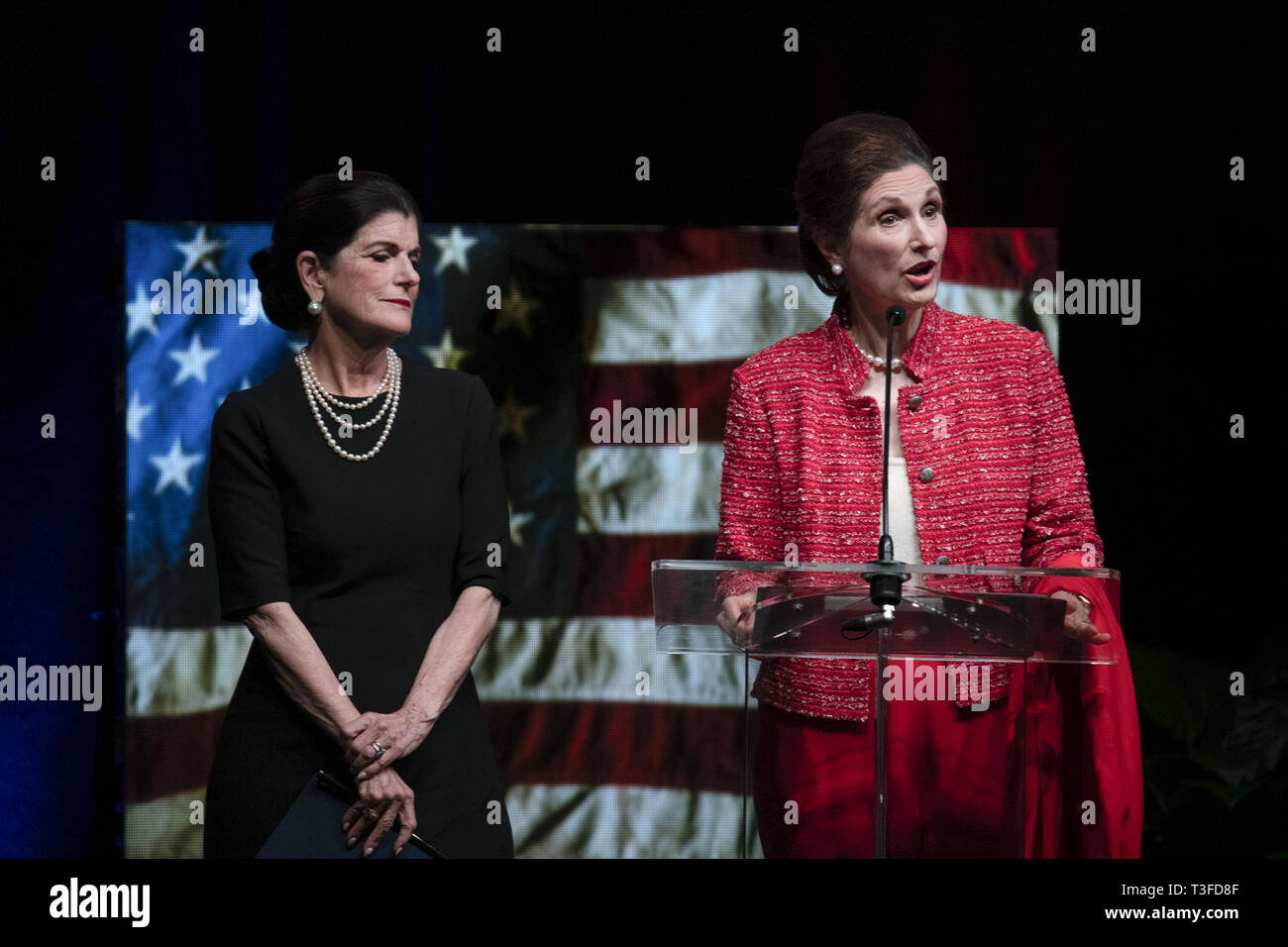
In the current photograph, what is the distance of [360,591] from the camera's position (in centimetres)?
321

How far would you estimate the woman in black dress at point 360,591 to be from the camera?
3146mm

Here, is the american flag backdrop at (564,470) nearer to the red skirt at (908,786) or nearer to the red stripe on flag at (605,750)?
the red stripe on flag at (605,750)

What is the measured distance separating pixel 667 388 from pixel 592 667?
76 cm

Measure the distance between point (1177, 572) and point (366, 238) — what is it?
234cm

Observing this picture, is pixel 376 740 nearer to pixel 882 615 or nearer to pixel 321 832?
pixel 321 832

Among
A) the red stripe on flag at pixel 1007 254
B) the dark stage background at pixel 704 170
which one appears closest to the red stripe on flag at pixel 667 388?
the dark stage background at pixel 704 170

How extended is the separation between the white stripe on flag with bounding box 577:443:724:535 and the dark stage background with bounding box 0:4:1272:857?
63cm

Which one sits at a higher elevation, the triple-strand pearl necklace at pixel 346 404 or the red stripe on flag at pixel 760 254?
the red stripe on flag at pixel 760 254

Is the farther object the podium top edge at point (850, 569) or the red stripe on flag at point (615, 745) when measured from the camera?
the red stripe on flag at point (615, 745)

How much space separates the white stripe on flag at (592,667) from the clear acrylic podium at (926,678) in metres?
0.91
